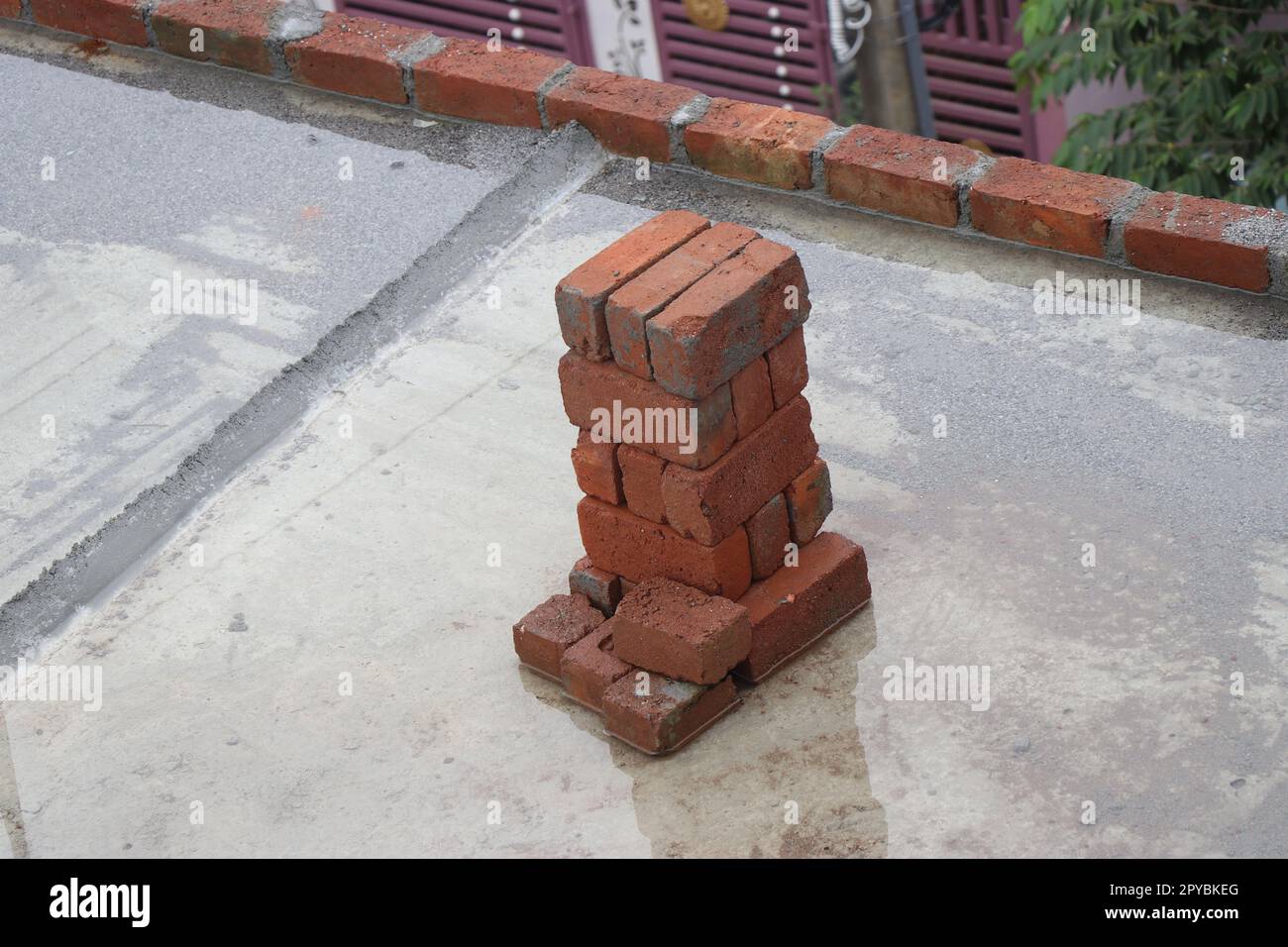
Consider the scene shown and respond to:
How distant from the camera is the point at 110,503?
5504 mm

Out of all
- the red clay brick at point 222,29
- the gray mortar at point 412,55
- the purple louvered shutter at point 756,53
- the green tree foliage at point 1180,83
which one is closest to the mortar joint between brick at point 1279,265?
the green tree foliage at point 1180,83

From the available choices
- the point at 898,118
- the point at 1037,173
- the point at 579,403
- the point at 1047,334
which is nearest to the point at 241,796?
the point at 579,403

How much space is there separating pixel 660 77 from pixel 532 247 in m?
5.02

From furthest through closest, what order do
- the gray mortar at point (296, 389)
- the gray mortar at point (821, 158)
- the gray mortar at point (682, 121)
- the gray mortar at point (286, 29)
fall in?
the gray mortar at point (286, 29)
the gray mortar at point (682, 121)
the gray mortar at point (821, 158)
the gray mortar at point (296, 389)

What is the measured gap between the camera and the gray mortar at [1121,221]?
5.90 metres

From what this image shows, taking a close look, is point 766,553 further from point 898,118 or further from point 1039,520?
point 898,118

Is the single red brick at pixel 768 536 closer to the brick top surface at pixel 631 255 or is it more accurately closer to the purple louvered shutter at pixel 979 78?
the brick top surface at pixel 631 255

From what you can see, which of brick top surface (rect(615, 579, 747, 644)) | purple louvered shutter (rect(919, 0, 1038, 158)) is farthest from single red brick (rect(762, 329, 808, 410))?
purple louvered shutter (rect(919, 0, 1038, 158))

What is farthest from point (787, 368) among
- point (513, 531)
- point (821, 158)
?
point (821, 158)

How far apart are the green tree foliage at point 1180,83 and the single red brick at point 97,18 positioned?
3980 millimetres

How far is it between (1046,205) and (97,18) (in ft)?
13.5

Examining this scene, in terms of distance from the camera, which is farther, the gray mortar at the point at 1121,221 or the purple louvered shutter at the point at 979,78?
the purple louvered shutter at the point at 979,78

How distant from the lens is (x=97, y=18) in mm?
7969

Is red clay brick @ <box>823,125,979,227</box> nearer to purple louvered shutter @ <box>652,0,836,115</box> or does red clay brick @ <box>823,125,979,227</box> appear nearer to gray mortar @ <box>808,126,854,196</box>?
gray mortar @ <box>808,126,854,196</box>
